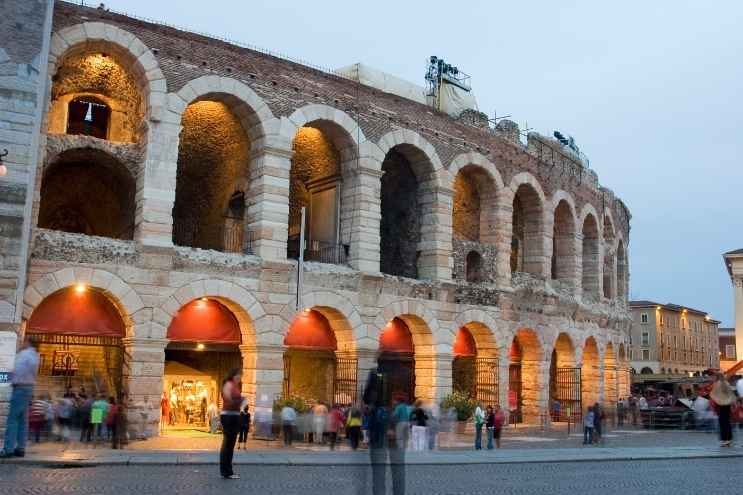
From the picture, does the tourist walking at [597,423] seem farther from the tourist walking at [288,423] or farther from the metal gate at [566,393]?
the tourist walking at [288,423]

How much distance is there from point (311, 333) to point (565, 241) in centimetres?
1385

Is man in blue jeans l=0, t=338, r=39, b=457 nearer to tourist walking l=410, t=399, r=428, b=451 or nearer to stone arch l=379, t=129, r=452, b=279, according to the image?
tourist walking l=410, t=399, r=428, b=451

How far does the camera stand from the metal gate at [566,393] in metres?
32.0

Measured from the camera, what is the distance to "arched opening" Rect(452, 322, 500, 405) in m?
27.4

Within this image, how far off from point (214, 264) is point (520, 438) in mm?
10568

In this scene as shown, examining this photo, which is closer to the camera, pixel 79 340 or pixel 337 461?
pixel 337 461

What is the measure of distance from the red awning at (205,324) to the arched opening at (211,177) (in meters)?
2.19

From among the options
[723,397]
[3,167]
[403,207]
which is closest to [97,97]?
[3,167]

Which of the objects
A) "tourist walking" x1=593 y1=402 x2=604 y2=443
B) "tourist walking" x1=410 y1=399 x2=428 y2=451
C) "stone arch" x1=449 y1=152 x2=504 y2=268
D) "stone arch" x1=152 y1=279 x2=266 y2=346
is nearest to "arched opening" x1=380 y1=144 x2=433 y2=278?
"stone arch" x1=449 y1=152 x2=504 y2=268

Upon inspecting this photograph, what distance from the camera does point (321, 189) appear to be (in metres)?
25.3

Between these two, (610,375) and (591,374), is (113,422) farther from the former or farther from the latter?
(610,375)

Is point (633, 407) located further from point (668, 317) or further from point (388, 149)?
point (668, 317)

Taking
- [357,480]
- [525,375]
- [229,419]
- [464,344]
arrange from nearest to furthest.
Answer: [357,480], [229,419], [464,344], [525,375]

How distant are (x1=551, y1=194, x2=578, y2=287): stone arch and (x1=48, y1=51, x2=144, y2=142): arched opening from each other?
1740cm
